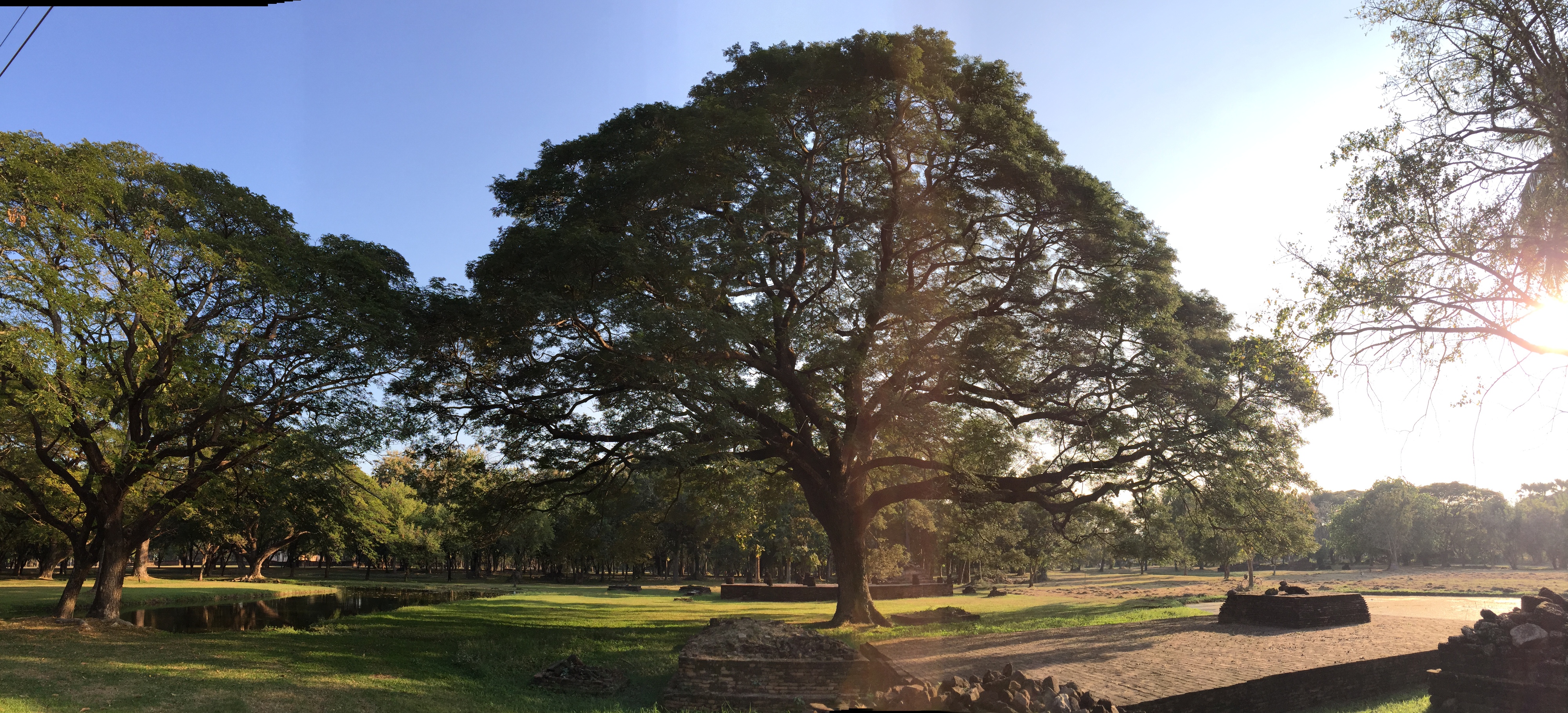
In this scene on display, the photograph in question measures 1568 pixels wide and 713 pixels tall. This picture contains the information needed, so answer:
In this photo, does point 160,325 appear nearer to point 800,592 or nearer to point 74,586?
point 74,586

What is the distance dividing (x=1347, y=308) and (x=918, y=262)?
36.3 feet

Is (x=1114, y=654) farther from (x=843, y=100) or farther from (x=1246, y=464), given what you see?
(x=843, y=100)

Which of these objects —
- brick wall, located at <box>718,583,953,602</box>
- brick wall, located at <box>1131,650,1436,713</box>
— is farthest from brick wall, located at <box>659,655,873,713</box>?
brick wall, located at <box>718,583,953,602</box>

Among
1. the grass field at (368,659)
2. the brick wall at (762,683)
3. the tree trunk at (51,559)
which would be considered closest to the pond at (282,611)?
the grass field at (368,659)

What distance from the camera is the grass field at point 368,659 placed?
35.3ft

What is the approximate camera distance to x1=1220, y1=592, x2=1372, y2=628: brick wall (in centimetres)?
1652

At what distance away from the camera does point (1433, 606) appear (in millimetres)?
24859

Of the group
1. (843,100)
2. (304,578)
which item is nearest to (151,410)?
(843,100)

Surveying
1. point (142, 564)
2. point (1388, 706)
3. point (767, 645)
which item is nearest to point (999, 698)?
point (767, 645)

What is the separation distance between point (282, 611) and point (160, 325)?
20300 millimetres

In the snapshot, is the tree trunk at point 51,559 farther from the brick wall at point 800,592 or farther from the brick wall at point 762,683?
the brick wall at point 762,683

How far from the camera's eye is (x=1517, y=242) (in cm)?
1041

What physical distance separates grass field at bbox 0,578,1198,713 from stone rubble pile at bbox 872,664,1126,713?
4.26m

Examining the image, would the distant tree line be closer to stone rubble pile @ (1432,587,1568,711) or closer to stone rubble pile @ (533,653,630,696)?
stone rubble pile @ (1432,587,1568,711)
